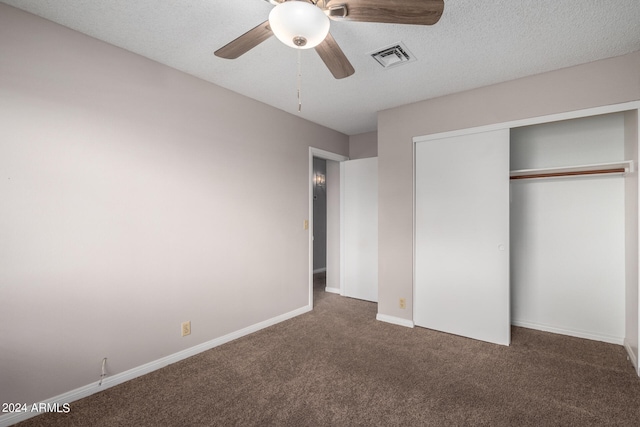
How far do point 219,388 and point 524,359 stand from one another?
2516 mm

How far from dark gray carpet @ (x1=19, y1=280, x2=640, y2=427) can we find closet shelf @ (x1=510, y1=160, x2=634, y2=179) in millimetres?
1628

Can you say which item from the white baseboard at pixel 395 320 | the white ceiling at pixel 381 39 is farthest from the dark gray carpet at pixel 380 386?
the white ceiling at pixel 381 39

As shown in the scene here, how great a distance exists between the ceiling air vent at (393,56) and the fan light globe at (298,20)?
1165 mm

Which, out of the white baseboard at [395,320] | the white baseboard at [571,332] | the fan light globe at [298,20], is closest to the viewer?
the fan light globe at [298,20]

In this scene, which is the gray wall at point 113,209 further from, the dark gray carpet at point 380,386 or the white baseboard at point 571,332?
the white baseboard at point 571,332

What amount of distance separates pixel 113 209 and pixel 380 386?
2.36 meters

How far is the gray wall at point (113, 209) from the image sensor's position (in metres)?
1.88

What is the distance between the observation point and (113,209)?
226cm

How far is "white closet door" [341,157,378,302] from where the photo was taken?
14.4ft

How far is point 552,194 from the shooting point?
10.5 ft

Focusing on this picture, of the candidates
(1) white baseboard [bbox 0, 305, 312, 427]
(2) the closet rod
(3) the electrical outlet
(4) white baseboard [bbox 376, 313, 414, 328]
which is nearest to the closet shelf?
(2) the closet rod

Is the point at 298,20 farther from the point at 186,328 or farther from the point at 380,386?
the point at 186,328

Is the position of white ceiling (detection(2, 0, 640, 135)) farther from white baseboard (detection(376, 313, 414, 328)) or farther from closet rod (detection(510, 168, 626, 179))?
white baseboard (detection(376, 313, 414, 328))

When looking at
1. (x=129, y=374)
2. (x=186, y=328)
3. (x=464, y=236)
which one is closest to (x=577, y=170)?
(x=464, y=236)
